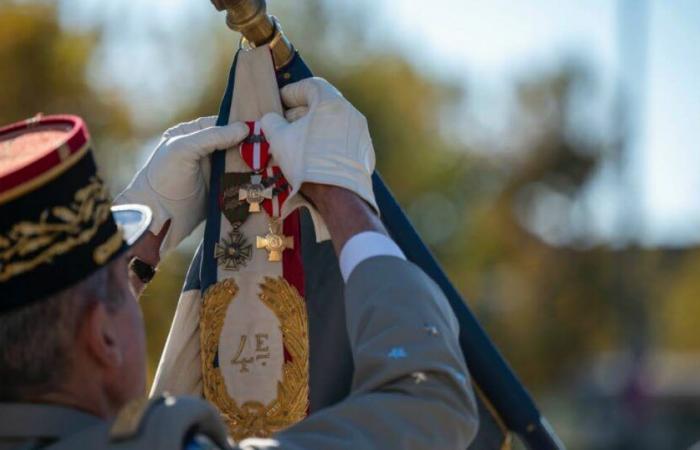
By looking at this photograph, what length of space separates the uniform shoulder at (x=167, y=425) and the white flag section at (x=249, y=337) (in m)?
0.73

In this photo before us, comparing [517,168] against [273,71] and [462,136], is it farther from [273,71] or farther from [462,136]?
[273,71]

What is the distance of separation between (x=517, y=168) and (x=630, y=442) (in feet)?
36.1

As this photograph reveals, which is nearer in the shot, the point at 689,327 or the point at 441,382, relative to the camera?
the point at 441,382

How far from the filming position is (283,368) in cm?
282

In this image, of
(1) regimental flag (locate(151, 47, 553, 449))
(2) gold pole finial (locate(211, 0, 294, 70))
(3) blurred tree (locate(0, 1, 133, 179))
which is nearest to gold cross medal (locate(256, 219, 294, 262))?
(1) regimental flag (locate(151, 47, 553, 449))

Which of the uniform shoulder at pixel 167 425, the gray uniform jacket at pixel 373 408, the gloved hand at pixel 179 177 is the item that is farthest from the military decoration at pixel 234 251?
the uniform shoulder at pixel 167 425

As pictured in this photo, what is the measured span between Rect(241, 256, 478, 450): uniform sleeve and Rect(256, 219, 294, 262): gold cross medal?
1.75 feet

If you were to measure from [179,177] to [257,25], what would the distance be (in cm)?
36

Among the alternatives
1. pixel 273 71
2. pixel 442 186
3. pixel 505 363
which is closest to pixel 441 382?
pixel 505 363

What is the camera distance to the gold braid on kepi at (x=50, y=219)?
2.05 meters

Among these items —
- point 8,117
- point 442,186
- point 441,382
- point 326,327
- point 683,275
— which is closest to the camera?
point 441,382

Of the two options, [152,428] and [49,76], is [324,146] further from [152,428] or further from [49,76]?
[49,76]

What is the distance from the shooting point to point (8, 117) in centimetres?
1198

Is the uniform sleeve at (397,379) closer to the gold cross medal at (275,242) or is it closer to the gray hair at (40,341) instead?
the gray hair at (40,341)
